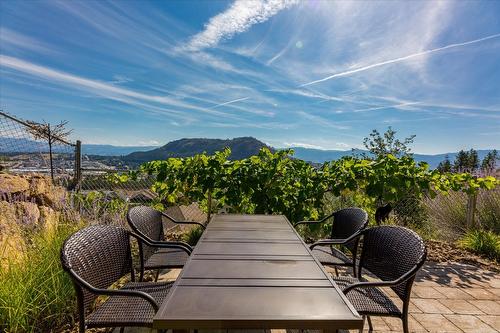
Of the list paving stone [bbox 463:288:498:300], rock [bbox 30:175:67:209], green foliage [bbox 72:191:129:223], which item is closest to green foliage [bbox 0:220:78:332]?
green foliage [bbox 72:191:129:223]

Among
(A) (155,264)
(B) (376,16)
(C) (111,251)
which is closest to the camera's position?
(C) (111,251)

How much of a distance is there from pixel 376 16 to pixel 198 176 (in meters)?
4.45

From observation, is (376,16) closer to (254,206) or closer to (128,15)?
(254,206)

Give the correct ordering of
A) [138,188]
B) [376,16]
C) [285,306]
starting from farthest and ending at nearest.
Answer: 1. [376,16]
2. [138,188]
3. [285,306]

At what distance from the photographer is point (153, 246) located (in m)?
2.24

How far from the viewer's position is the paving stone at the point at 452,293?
9.89ft

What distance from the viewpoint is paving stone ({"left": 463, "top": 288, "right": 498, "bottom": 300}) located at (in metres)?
3.03

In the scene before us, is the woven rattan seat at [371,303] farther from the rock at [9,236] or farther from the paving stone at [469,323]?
→ the rock at [9,236]

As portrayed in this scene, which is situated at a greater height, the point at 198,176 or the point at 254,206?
the point at 198,176

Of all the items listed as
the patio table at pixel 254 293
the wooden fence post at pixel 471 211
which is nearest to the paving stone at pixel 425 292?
the patio table at pixel 254 293

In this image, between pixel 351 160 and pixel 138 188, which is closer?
pixel 351 160

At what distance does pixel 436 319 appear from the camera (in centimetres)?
252

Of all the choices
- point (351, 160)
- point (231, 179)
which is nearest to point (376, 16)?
point (351, 160)

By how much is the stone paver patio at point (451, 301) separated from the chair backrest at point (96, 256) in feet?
1.87
